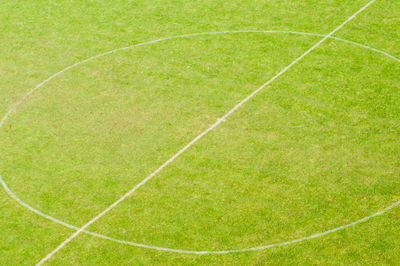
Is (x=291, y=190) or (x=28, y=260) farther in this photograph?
(x=291, y=190)

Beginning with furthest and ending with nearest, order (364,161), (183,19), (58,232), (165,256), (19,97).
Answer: (183,19)
(19,97)
(364,161)
(58,232)
(165,256)

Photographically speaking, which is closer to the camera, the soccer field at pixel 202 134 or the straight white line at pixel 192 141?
the soccer field at pixel 202 134

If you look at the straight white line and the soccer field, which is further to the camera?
the straight white line

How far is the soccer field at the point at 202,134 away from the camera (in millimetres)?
8742

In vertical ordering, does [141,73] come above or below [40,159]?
above

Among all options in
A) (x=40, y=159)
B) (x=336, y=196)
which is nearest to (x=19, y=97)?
(x=40, y=159)

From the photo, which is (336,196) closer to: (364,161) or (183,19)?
(364,161)

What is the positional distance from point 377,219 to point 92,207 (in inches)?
150

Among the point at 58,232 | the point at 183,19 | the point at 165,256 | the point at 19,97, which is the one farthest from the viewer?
the point at 183,19

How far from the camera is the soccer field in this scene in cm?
874

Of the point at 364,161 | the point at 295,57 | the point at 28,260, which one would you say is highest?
the point at 295,57

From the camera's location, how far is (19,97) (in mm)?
A: 12109

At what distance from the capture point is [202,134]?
10758 mm

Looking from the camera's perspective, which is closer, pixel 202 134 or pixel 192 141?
pixel 192 141
